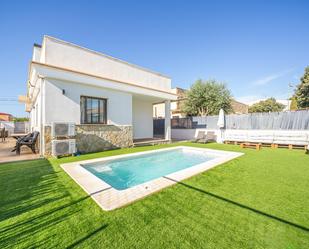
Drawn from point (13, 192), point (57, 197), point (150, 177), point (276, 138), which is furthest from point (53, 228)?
point (276, 138)

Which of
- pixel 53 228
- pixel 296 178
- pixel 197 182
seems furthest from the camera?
pixel 296 178

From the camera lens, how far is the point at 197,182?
4355mm

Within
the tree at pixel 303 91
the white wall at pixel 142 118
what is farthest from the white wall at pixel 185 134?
the tree at pixel 303 91

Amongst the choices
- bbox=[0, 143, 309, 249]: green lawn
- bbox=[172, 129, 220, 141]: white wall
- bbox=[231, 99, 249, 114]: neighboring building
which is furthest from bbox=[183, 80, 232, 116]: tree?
bbox=[231, 99, 249, 114]: neighboring building

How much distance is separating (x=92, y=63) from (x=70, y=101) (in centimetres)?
361

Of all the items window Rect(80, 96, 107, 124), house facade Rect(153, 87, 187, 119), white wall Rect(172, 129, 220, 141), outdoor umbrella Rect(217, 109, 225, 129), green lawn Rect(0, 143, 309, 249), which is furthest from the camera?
house facade Rect(153, 87, 187, 119)

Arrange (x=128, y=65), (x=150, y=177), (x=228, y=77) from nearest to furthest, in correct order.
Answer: (x=150, y=177) < (x=128, y=65) < (x=228, y=77)

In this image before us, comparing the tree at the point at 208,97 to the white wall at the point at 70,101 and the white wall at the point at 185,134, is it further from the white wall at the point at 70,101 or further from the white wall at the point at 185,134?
the white wall at the point at 70,101

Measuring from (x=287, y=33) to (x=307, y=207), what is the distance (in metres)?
14.9

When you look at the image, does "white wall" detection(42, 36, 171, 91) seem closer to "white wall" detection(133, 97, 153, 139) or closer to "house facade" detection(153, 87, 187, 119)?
"white wall" detection(133, 97, 153, 139)

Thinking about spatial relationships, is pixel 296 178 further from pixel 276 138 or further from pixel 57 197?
pixel 276 138

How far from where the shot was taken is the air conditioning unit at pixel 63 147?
300 inches

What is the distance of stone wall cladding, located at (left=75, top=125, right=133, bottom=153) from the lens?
9.03 meters

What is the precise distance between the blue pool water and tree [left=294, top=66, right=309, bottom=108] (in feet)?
68.6
